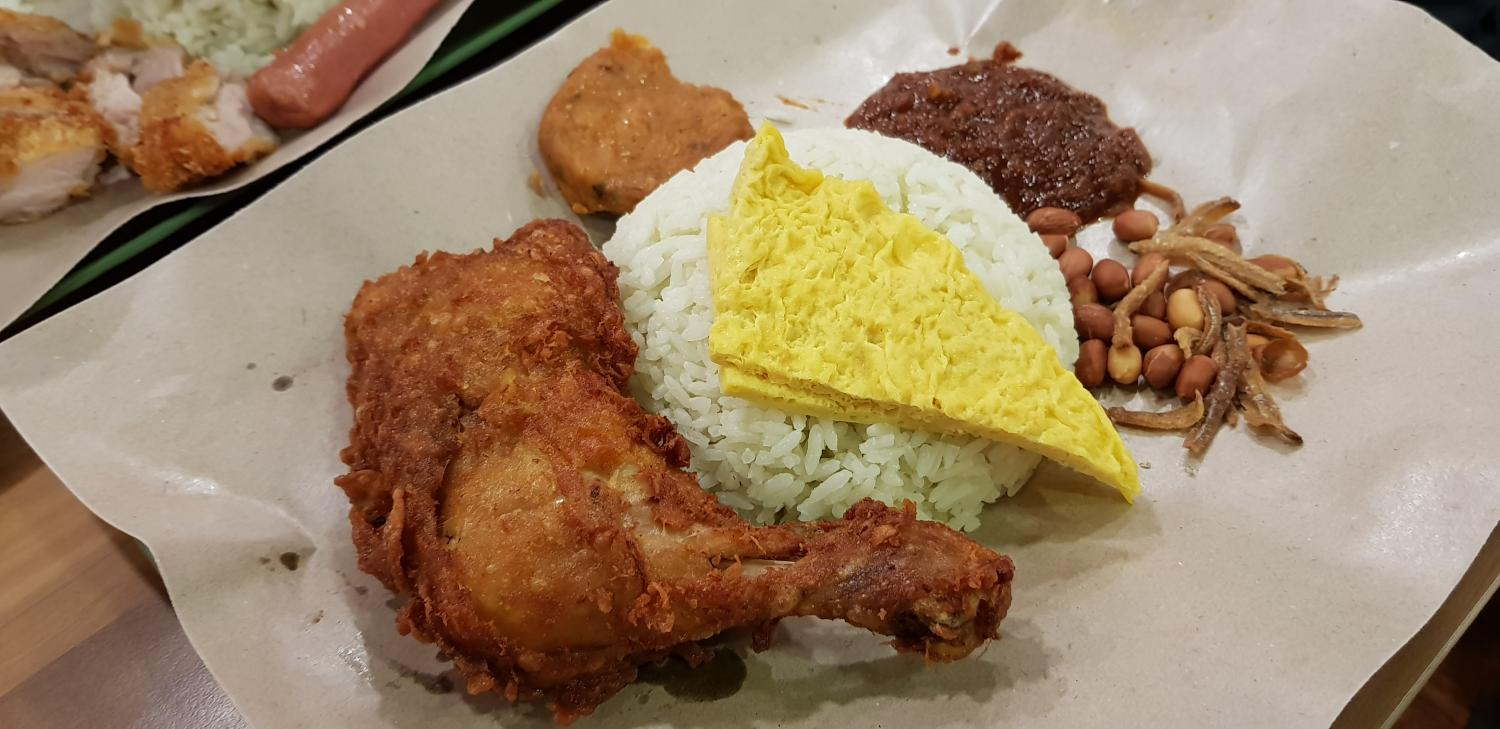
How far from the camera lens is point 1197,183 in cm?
353

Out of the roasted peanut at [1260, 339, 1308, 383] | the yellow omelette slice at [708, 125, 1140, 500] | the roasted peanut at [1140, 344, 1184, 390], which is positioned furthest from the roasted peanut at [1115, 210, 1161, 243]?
the yellow omelette slice at [708, 125, 1140, 500]

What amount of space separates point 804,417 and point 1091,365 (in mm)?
1072

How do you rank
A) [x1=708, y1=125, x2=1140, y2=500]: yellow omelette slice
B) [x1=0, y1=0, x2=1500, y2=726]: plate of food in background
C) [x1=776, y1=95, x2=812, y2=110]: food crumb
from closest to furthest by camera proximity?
[x1=0, y1=0, x2=1500, y2=726]: plate of food in background < [x1=708, y1=125, x2=1140, y2=500]: yellow omelette slice < [x1=776, y1=95, x2=812, y2=110]: food crumb

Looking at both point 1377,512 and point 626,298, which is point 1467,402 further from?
point 626,298

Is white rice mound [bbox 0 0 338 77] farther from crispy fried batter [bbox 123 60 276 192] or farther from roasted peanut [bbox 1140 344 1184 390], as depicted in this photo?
roasted peanut [bbox 1140 344 1184 390]

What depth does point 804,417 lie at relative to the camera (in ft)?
8.30

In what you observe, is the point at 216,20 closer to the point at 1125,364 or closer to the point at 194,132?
the point at 194,132

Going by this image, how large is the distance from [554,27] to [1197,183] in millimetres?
2726

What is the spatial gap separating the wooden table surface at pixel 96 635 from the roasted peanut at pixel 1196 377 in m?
0.81

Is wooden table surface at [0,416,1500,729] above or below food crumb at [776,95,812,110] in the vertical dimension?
below

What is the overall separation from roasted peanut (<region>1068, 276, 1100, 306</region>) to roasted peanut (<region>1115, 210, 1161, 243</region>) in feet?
1.05

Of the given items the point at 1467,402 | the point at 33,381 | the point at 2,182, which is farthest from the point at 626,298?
the point at 1467,402

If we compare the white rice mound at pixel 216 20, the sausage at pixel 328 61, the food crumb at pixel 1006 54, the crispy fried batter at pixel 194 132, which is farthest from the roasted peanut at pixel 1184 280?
the white rice mound at pixel 216 20

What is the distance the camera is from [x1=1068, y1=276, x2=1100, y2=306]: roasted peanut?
3.13 m
